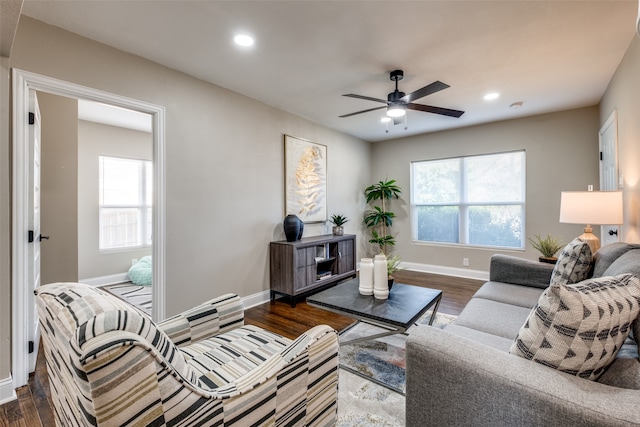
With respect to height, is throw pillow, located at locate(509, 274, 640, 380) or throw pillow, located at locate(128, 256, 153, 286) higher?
throw pillow, located at locate(509, 274, 640, 380)

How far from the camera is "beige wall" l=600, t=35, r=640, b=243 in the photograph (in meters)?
2.25

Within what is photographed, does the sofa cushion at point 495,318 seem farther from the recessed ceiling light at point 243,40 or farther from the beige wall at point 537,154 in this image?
the beige wall at point 537,154

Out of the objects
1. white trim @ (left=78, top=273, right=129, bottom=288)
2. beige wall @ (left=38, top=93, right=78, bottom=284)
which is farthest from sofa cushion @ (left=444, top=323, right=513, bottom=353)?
white trim @ (left=78, top=273, right=129, bottom=288)

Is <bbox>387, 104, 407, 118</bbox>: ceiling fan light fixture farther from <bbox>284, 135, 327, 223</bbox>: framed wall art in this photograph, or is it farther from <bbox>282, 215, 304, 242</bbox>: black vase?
<bbox>282, 215, 304, 242</bbox>: black vase

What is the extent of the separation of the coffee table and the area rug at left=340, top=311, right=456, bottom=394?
59 millimetres

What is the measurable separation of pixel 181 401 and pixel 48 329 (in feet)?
1.74

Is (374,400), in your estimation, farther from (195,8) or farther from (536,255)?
(536,255)

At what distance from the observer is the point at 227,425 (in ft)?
2.99

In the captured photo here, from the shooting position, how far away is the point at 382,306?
204 cm

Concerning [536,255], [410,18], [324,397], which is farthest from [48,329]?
[536,255]

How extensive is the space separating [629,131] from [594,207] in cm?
77

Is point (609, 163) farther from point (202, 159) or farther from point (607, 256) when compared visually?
point (202, 159)

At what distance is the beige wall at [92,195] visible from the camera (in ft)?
14.9

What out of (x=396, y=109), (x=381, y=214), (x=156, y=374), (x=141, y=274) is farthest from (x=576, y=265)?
(x=141, y=274)
